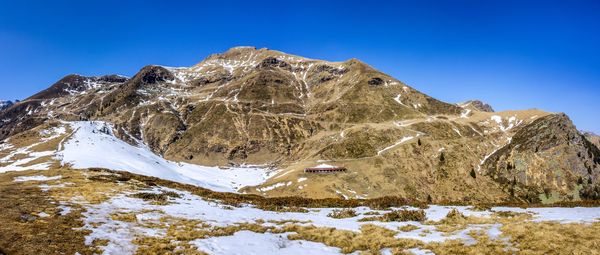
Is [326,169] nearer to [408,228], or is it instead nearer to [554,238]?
[408,228]

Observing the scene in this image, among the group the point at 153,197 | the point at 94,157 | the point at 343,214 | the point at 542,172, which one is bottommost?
the point at 153,197

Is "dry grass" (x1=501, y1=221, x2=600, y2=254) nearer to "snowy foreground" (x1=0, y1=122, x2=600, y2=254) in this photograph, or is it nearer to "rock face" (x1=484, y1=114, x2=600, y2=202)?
"snowy foreground" (x1=0, y1=122, x2=600, y2=254)

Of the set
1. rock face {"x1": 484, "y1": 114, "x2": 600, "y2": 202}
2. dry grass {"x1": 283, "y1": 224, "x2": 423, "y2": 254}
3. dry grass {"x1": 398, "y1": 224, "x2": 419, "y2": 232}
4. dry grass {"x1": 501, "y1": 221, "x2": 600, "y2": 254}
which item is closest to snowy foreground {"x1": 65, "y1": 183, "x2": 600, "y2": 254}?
dry grass {"x1": 398, "y1": 224, "x2": 419, "y2": 232}

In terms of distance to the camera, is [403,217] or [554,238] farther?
[403,217]

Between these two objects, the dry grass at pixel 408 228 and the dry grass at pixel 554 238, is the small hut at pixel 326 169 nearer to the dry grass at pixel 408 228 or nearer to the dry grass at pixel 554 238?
the dry grass at pixel 408 228

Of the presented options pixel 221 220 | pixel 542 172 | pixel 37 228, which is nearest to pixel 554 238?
pixel 221 220

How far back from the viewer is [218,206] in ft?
98.6

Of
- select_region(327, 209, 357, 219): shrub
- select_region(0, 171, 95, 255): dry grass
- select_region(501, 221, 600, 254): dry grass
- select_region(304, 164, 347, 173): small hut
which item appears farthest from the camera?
select_region(304, 164, 347, 173): small hut

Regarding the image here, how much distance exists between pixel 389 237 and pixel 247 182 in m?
156

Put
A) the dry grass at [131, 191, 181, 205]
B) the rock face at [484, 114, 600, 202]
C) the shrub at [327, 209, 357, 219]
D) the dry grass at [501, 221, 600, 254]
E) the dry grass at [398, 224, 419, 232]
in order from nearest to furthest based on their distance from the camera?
the dry grass at [501, 221, 600, 254]
the dry grass at [398, 224, 419, 232]
the shrub at [327, 209, 357, 219]
the dry grass at [131, 191, 181, 205]
the rock face at [484, 114, 600, 202]

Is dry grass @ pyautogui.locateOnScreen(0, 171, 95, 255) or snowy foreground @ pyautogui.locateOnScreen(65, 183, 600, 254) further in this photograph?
snowy foreground @ pyautogui.locateOnScreen(65, 183, 600, 254)

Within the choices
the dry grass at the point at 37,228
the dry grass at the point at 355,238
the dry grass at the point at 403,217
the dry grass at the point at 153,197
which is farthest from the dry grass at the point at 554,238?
the dry grass at the point at 153,197

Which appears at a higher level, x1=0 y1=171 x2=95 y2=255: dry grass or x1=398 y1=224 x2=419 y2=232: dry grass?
x1=398 y1=224 x2=419 y2=232: dry grass

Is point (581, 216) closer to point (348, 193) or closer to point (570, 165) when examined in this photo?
point (348, 193)
